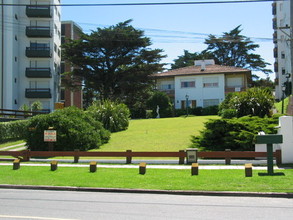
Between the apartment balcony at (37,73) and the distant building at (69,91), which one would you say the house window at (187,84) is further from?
the distant building at (69,91)

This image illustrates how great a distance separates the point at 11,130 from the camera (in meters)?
28.5

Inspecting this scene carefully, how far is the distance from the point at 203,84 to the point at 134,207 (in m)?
50.2

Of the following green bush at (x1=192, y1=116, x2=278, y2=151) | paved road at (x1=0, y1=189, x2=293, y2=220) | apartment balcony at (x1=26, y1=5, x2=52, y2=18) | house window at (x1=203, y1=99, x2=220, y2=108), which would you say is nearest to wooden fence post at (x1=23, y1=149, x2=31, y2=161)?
paved road at (x1=0, y1=189, x2=293, y2=220)

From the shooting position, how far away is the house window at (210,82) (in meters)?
56.8

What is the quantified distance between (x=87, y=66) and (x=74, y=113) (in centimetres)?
2996

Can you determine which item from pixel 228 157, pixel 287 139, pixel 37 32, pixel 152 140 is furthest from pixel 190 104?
pixel 287 139

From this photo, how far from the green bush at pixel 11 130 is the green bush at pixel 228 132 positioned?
14472 millimetres

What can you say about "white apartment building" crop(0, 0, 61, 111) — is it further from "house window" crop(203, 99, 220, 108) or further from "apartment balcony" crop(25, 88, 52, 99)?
"house window" crop(203, 99, 220, 108)

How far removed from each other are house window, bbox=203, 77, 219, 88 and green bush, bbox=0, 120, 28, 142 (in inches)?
1354

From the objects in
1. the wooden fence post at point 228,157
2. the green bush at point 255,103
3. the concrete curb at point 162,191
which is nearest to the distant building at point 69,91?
the green bush at point 255,103

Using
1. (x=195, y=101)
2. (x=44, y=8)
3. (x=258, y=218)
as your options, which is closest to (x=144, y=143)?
(x=258, y=218)

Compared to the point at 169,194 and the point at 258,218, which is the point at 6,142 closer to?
the point at 169,194

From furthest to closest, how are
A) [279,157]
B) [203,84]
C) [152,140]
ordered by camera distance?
[203,84] < [152,140] < [279,157]

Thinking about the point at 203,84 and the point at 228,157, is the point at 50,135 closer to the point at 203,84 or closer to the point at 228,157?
the point at 228,157
